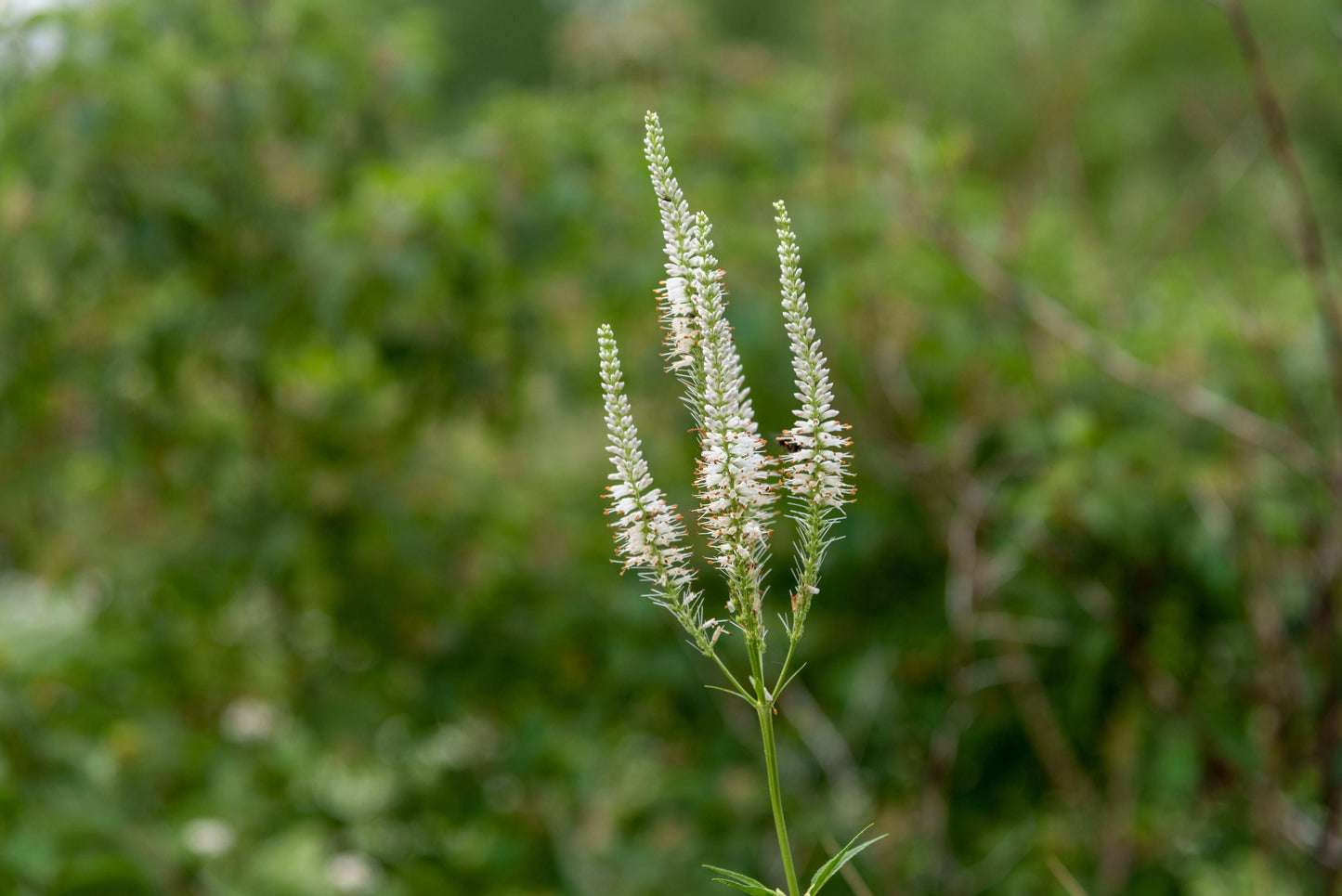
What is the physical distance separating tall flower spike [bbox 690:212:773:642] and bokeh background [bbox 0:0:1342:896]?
1.70 m

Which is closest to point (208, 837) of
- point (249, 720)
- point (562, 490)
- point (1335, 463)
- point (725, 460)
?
point (249, 720)

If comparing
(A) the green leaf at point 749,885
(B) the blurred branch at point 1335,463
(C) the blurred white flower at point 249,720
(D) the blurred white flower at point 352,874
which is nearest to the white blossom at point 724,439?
(A) the green leaf at point 749,885

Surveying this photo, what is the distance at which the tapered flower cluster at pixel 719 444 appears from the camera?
0.91 meters

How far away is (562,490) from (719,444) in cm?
301

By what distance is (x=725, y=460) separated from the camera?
3.04 feet

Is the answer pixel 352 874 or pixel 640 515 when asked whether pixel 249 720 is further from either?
pixel 640 515

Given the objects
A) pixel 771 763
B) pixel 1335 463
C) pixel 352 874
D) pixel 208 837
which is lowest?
pixel 352 874

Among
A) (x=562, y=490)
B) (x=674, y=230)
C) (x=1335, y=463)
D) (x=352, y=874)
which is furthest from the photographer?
(x=562, y=490)

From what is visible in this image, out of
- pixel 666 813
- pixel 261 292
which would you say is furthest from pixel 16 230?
pixel 666 813

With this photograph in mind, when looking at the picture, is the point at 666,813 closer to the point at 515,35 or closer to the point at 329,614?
the point at 329,614

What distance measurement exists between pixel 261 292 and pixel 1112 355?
2331mm

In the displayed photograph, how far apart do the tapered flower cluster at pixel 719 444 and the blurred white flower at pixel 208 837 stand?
228 centimetres

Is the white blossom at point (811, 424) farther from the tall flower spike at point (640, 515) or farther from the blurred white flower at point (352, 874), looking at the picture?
the blurred white flower at point (352, 874)

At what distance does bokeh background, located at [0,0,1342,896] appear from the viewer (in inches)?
109
